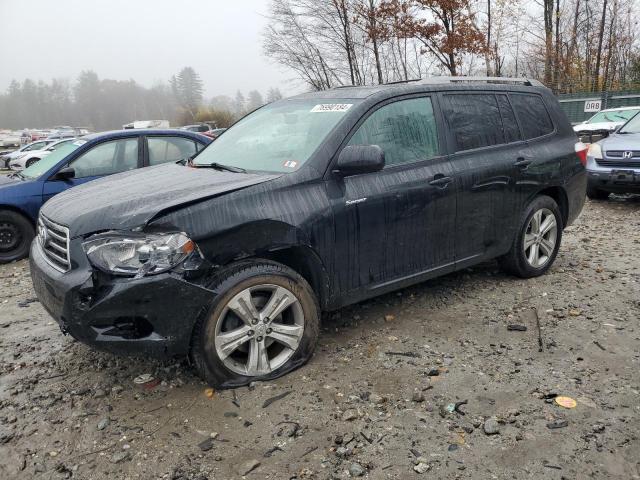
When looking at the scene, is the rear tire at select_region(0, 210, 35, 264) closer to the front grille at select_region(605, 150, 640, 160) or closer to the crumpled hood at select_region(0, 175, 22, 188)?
the crumpled hood at select_region(0, 175, 22, 188)

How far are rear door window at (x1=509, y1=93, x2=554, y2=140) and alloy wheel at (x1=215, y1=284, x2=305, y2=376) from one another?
2.77 metres

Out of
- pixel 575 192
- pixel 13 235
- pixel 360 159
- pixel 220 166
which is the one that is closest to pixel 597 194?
pixel 575 192

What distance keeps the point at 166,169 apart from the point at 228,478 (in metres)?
2.39

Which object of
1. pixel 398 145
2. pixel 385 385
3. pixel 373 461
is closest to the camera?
pixel 373 461

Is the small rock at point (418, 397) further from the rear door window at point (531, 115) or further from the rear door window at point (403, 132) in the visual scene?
the rear door window at point (531, 115)

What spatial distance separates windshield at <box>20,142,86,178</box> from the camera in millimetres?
6684

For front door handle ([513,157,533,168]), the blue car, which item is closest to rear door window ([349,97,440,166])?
front door handle ([513,157,533,168])

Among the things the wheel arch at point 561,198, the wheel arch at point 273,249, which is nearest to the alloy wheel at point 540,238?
the wheel arch at point 561,198

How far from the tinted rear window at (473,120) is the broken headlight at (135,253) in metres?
2.35

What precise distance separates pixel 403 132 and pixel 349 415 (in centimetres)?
201

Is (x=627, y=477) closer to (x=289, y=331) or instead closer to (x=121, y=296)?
(x=289, y=331)

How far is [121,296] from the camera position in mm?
2717

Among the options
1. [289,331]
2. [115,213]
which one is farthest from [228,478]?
[115,213]

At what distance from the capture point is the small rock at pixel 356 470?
242cm
